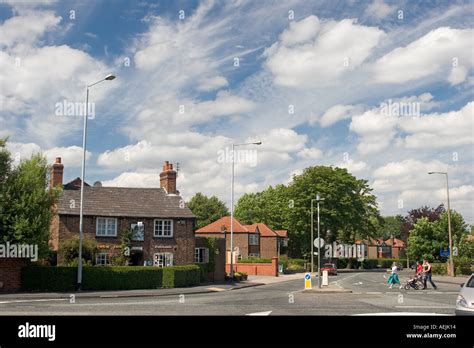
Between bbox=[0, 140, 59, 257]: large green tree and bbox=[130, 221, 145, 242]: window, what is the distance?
455 inches

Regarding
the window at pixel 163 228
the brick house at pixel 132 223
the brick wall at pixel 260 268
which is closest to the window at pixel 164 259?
the brick house at pixel 132 223

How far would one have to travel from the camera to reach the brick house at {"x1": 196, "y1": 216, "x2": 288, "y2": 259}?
242 ft

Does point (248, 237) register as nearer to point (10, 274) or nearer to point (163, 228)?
point (163, 228)

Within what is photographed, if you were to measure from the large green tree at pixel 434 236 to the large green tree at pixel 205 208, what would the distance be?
46.5 meters

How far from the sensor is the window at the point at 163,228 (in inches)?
1618

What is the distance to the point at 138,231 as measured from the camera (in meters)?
40.6

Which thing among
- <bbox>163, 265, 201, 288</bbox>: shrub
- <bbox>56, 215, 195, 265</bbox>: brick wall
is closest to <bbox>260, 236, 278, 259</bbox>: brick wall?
<bbox>56, 215, 195, 265</bbox>: brick wall

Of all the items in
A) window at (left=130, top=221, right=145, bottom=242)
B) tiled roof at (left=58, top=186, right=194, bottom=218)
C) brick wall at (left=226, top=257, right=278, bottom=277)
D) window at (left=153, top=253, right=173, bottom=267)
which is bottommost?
brick wall at (left=226, top=257, right=278, bottom=277)

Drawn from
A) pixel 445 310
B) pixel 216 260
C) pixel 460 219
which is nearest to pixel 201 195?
pixel 460 219

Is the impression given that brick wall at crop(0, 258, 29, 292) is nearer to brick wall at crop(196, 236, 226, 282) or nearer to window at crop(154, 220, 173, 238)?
window at crop(154, 220, 173, 238)

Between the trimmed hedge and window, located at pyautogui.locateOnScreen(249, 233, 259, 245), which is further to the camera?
window, located at pyautogui.locateOnScreen(249, 233, 259, 245)

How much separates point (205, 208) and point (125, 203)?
203 feet

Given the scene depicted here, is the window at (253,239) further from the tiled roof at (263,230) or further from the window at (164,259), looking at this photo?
the window at (164,259)

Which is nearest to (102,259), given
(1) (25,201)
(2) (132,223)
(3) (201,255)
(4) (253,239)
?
(2) (132,223)
